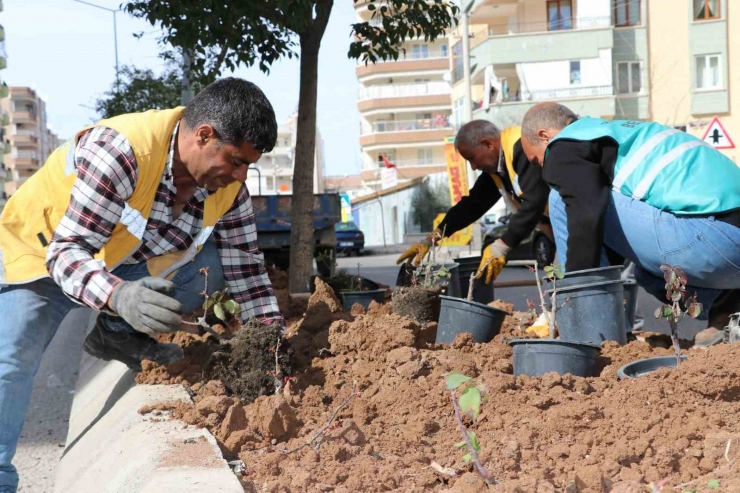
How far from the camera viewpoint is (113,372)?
513cm

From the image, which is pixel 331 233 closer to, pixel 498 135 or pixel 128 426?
pixel 498 135

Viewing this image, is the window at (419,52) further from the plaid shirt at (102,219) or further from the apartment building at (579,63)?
the plaid shirt at (102,219)

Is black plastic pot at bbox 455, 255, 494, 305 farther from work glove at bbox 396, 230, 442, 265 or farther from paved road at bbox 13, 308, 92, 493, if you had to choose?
paved road at bbox 13, 308, 92, 493

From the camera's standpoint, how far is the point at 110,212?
3.32 meters

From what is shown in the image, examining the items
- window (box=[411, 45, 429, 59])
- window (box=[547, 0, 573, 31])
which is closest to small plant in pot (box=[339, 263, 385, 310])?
window (box=[547, 0, 573, 31])

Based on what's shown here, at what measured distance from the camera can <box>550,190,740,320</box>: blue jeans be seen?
3777mm

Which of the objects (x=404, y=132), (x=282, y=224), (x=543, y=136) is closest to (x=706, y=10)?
(x=282, y=224)

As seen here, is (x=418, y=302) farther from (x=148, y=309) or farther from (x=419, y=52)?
(x=419, y=52)

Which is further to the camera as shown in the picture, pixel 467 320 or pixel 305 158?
pixel 305 158

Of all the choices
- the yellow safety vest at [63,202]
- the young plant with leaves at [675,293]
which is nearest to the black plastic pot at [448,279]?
the young plant with leaves at [675,293]

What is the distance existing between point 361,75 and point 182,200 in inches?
3100

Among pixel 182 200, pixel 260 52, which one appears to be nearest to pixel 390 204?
pixel 260 52

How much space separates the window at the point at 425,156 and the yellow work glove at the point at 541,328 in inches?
2963

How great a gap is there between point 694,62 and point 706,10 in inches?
86.0
